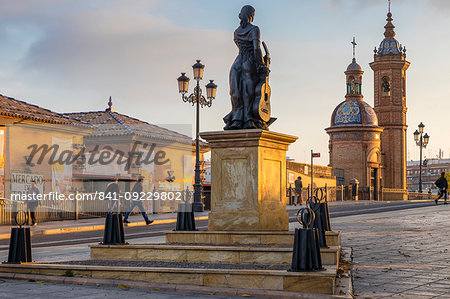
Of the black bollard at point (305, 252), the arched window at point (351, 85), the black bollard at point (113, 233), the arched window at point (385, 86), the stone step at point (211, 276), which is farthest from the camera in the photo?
the arched window at point (385, 86)

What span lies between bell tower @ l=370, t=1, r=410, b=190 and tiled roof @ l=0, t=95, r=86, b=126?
43.1 m

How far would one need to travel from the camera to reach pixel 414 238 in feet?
43.5

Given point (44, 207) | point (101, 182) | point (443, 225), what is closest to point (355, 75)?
point (101, 182)

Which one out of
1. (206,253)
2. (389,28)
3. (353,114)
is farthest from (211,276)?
(389,28)

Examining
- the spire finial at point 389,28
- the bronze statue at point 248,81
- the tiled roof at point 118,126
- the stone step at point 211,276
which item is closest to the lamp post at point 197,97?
the tiled roof at point 118,126

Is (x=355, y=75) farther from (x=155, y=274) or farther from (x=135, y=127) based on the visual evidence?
(x=155, y=274)

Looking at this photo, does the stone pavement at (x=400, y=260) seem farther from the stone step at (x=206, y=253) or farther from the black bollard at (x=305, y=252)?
the stone step at (x=206, y=253)

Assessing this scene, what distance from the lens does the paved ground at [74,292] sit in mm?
6953

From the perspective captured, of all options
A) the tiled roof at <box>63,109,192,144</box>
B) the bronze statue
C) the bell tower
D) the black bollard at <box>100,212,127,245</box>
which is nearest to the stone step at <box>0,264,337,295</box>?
the black bollard at <box>100,212,127,245</box>

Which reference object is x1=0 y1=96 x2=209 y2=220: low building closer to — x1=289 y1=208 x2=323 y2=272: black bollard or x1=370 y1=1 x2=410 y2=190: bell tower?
x1=289 y1=208 x2=323 y2=272: black bollard

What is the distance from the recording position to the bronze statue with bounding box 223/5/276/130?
34.7ft

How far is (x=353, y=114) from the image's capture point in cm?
5759

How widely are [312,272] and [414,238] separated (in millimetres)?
7200

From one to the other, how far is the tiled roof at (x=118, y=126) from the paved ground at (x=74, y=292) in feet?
86.0
